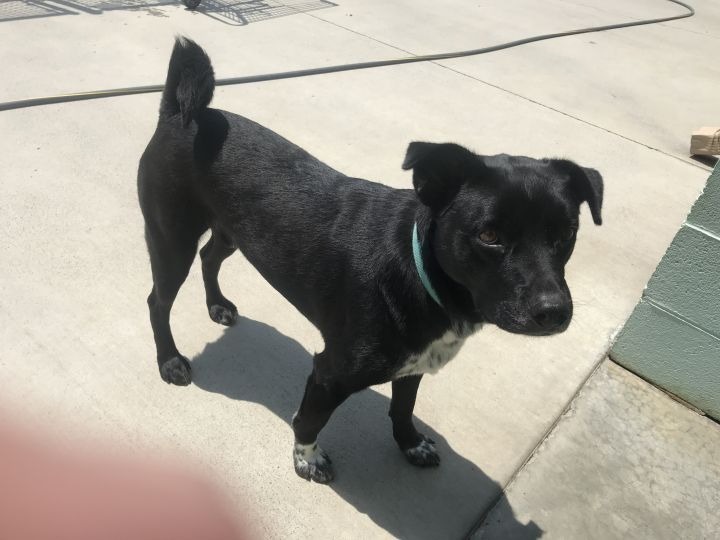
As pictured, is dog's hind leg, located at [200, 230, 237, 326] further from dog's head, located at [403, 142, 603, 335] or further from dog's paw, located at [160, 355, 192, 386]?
dog's head, located at [403, 142, 603, 335]

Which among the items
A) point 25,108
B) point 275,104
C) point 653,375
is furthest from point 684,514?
point 25,108

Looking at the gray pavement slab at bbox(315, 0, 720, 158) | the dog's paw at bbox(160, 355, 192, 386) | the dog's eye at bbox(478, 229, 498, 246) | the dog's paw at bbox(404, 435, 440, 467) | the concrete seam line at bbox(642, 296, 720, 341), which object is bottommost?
the dog's paw at bbox(160, 355, 192, 386)

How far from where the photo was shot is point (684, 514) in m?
2.46

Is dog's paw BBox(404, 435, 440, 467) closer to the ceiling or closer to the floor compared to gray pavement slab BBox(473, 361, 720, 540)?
closer to the floor

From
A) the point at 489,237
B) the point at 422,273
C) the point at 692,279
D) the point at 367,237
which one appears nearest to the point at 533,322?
the point at 489,237

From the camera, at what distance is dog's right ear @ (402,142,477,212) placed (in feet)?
5.85

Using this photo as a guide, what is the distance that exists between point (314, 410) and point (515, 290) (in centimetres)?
94

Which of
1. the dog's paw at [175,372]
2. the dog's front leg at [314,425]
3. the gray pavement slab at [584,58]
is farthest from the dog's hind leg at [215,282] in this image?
the gray pavement slab at [584,58]

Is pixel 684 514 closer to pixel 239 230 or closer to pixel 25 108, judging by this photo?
pixel 239 230

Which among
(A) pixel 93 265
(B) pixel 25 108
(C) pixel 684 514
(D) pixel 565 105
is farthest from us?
(D) pixel 565 105

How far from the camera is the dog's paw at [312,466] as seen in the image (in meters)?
2.40

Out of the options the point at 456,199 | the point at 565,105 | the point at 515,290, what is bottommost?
the point at 565,105

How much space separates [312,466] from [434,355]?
0.75 meters

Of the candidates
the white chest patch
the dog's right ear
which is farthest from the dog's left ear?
the white chest patch
